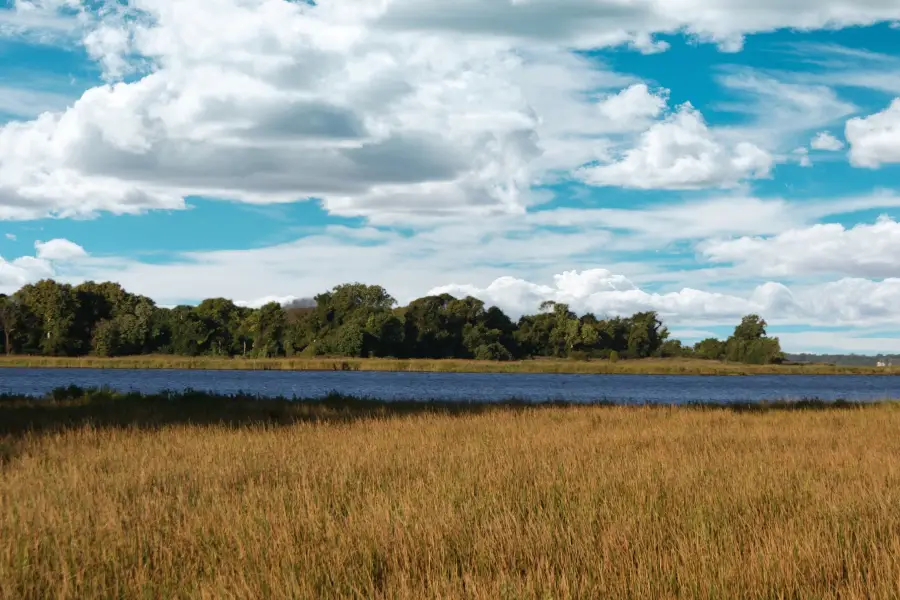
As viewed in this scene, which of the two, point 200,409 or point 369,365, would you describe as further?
point 369,365

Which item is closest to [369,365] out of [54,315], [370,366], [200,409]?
[370,366]

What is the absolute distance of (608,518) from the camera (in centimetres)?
931

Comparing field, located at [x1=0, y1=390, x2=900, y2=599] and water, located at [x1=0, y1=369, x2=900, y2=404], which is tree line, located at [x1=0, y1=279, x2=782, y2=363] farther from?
field, located at [x1=0, y1=390, x2=900, y2=599]

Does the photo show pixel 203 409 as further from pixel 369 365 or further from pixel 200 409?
pixel 369 365

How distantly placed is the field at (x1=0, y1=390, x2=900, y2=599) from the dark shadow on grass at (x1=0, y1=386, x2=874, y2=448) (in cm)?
234

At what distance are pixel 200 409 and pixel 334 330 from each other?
113410mm

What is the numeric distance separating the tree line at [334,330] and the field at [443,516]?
4448 inches

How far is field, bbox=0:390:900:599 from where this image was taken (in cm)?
709

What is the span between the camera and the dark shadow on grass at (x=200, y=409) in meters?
20.5

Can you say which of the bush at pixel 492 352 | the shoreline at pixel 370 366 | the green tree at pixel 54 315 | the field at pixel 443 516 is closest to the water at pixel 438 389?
the field at pixel 443 516

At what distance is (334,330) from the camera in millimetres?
138250

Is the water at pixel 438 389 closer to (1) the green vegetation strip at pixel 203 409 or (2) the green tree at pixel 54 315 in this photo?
(1) the green vegetation strip at pixel 203 409

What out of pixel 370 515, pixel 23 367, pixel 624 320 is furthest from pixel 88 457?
pixel 624 320

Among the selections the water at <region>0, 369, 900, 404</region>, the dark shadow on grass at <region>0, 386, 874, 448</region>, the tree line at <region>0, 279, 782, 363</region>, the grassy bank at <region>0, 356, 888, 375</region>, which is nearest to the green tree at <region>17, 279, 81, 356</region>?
the tree line at <region>0, 279, 782, 363</region>
